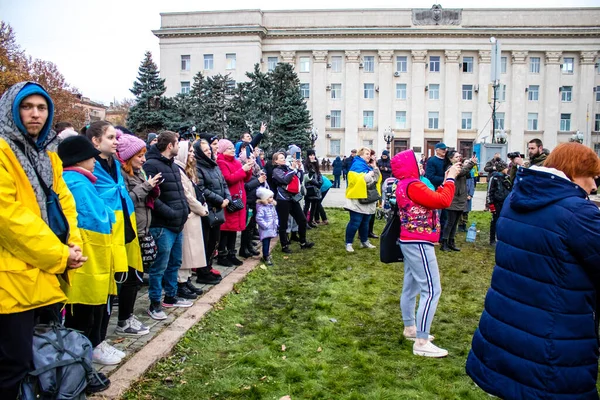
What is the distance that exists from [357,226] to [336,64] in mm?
52085

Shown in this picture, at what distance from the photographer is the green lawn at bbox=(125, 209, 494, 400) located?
436 centimetres

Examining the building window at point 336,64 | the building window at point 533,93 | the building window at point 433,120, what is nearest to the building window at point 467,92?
the building window at point 433,120

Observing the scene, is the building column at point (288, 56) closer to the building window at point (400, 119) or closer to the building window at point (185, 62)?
the building window at point (185, 62)

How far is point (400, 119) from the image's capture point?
5906cm

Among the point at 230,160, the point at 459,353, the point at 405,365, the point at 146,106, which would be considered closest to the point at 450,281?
the point at 459,353

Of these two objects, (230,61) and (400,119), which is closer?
(400,119)

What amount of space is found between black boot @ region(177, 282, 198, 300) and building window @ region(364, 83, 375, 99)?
181ft

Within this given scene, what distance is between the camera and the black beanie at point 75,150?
408 cm

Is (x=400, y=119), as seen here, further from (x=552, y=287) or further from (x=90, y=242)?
(x=552, y=287)

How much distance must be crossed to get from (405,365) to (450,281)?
3666mm

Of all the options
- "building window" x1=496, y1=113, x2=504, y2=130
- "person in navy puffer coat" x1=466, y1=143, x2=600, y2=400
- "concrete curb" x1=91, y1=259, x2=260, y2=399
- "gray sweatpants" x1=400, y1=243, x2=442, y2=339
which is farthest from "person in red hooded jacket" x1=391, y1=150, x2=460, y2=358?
"building window" x1=496, y1=113, x2=504, y2=130

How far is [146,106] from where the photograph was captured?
42.8m

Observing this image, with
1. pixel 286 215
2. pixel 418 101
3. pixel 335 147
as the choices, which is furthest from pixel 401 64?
pixel 286 215

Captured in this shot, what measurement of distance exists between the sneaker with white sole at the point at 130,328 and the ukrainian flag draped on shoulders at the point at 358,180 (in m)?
5.99
